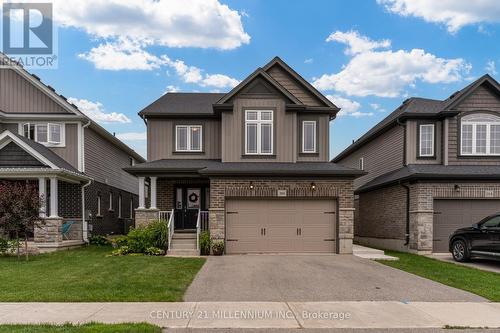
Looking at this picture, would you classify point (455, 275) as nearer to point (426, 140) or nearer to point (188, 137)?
point (426, 140)

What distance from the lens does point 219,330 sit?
232 inches

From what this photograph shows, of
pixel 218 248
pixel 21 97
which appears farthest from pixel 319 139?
pixel 21 97

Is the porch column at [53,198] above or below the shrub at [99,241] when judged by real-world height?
above

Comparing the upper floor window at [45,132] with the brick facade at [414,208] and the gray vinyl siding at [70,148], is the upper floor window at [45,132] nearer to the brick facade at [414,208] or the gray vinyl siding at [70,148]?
the gray vinyl siding at [70,148]

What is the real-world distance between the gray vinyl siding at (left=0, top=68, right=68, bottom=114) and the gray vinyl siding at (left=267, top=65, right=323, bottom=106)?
378 inches

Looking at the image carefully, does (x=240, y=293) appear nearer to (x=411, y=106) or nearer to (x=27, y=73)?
(x=411, y=106)

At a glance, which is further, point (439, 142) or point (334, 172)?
point (439, 142)

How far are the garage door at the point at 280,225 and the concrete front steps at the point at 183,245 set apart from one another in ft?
4.32

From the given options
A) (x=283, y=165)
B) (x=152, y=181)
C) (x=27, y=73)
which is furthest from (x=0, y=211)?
(x=283, y=165)

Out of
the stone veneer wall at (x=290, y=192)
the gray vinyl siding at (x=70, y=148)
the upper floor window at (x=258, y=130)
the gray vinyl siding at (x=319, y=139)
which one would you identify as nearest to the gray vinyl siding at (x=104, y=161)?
the gray vinyl siding at (x=70, y=148)

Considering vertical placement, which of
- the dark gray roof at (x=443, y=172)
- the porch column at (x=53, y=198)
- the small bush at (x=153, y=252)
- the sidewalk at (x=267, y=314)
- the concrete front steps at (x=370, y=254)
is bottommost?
the concrete front steps at (x=370, y=254)

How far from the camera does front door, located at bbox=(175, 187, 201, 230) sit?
1742 cm

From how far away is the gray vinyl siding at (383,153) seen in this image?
722 inches

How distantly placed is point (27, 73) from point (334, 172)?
46.9 ft
